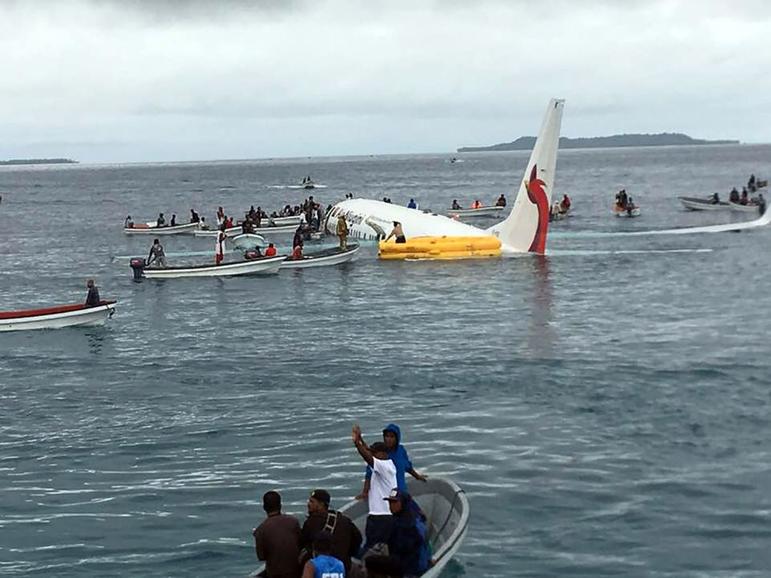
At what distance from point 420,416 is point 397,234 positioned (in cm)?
3674

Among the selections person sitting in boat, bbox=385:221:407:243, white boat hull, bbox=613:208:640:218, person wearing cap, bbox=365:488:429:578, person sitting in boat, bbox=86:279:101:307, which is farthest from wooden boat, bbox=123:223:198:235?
person wearing cap, bbox=365:488:429:578

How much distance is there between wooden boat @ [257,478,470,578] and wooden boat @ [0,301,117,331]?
87.6 feet

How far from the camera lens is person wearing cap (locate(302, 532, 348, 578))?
1223cm

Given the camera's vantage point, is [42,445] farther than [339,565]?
Yes

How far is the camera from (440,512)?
57.3 feet

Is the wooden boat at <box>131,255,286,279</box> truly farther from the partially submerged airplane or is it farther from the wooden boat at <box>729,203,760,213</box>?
the wooden boat at <box>729,203,760,213</box>

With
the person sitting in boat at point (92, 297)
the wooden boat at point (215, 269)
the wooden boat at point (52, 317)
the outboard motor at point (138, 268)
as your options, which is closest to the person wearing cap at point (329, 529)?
the wooden boat at point (52, 317)

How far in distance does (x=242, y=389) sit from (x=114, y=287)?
91.8ft

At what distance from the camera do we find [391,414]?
89.1 ft

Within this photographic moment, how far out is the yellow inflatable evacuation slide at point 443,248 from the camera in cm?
6006

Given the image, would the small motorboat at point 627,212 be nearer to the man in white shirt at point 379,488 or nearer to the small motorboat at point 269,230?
the small motorboat at point 269,230

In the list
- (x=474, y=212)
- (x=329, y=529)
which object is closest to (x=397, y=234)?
(x=474, y=212)

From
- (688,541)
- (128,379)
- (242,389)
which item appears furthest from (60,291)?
(688,541)

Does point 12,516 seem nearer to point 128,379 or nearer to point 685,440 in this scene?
point 128,379
